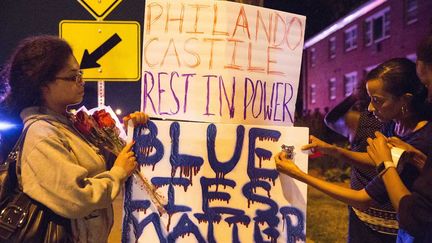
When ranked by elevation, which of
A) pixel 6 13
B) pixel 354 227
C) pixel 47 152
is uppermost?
pixel 6 13

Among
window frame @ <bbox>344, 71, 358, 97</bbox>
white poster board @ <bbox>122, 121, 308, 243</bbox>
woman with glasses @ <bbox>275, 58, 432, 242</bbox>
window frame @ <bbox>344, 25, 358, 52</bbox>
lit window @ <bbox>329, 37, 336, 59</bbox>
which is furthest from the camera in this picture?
lit window @ <bbox>329, 37, 336, 59</bbox>

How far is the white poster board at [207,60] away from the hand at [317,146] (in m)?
0.30

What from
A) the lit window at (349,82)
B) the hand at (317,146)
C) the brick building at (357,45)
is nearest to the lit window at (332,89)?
the brick building at (357,45)

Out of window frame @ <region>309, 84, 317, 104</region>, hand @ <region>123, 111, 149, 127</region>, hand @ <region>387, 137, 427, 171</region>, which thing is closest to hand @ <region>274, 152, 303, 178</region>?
hand @ <region>387, 137, 427, 171</region>

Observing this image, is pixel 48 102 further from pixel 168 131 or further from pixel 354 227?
pixel 354 227

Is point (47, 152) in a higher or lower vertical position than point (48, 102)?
lower

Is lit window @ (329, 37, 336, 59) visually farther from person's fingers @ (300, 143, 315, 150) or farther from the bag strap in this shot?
the bag strap

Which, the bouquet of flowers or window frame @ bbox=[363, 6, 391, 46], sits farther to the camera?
window frame @ bbox=[363, 6, 391, 46]

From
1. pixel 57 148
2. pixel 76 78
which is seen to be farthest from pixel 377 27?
pixel 57 148

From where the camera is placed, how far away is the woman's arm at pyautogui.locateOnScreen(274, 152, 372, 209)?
2.29m

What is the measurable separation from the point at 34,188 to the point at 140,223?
0.69 meters

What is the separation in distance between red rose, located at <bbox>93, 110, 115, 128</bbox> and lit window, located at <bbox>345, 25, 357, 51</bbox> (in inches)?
964

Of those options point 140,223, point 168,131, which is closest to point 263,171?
point 168,131

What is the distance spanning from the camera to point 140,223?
Answer: 8.27 ft
